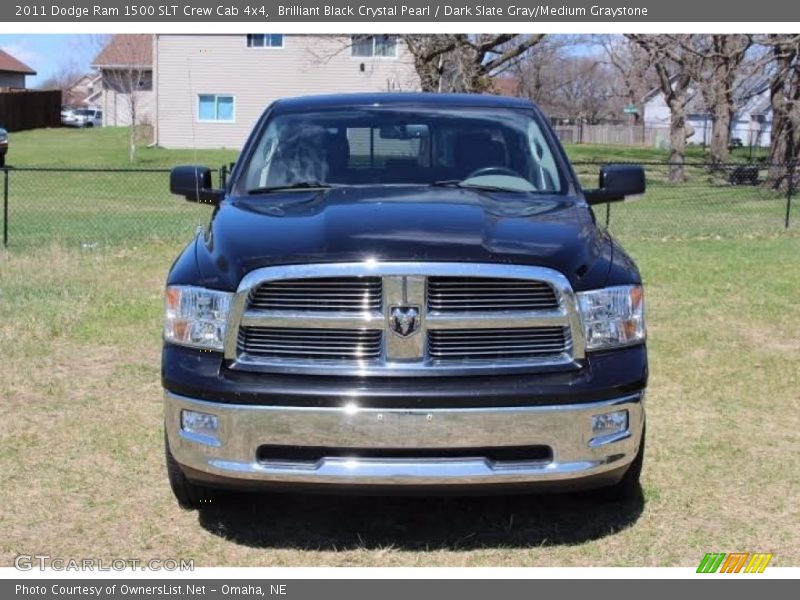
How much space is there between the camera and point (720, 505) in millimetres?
4914

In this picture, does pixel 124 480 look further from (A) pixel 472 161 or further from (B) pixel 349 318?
(A) pixel 472 161

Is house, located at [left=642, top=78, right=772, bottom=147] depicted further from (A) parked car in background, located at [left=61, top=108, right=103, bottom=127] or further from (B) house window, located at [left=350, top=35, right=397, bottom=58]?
(A) parked car in background, located at [left=61, top=108, right=103, bottom=127]

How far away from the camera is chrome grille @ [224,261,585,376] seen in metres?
3.99

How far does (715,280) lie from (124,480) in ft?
26.3

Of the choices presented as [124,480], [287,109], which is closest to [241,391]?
[124,480]

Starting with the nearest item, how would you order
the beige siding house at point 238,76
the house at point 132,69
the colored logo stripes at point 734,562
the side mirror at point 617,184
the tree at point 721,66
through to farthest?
the colored logo stripes at point 734,562 < the side mirror at point 617,184 < the tree at point 721,66 < the house at point 132,69 < the beige siding house at point 238,76

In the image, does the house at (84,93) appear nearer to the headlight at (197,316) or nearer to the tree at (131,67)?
the tree at (131,67)

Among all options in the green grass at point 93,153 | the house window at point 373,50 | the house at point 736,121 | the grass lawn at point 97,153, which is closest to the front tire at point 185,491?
the grass lawn at point 97,153

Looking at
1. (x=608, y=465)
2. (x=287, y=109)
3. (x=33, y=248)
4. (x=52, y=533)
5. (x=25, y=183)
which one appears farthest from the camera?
(x=25, y=183)

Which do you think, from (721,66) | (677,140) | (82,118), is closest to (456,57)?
(721,66)

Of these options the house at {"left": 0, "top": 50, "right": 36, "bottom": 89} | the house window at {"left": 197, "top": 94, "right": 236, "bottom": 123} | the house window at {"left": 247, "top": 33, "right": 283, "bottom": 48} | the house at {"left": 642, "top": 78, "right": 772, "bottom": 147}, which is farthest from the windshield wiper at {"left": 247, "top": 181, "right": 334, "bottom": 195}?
the house at {"left": 0, "top": 50, "right": 36, "bottom": 89}

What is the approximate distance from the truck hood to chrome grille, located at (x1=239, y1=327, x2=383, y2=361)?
229 millimetres

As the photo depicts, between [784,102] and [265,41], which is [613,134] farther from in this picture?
[784,102]

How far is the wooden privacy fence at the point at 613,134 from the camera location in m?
69.1
